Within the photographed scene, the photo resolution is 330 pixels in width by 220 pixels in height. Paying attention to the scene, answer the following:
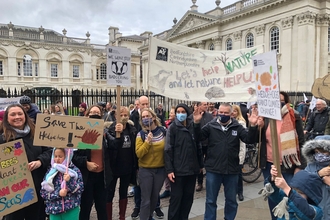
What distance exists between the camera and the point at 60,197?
10.3ft

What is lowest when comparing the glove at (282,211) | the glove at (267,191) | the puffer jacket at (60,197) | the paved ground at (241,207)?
the paved ground at (241,207)

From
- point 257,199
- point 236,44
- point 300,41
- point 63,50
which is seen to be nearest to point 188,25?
point 236,44

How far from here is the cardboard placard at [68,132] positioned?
320 cm

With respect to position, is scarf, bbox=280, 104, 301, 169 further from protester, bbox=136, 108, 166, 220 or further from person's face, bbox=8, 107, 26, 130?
person's face, bbox=8, 107, 26, 130

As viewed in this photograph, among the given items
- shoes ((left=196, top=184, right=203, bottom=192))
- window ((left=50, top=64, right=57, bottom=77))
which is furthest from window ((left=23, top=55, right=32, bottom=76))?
shoes ((left=196, top=184, right=203, bottom=192))

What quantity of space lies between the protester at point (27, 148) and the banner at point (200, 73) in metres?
1.87

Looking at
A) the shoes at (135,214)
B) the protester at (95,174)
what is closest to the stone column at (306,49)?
the shoes at (135,214)

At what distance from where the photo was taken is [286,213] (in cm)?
240

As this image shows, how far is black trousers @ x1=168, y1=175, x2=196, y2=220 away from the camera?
4098 mm

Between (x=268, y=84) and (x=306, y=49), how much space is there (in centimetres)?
2693

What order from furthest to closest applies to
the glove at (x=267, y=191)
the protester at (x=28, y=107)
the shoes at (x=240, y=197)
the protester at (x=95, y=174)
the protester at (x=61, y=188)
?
1. the shoes at (x=240, y=197)
2. the protester at (x=28, y=107)
3. the protester at (x=95, y=174)
4. the protester at (x=61, y=188)
5. the glove at (x=267, y=191)

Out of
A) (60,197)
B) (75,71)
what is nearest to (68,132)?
(60,197)

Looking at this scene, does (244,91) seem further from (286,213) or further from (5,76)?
(5,76)

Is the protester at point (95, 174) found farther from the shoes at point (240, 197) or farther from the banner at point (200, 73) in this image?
the shoes at point (240, 197)
